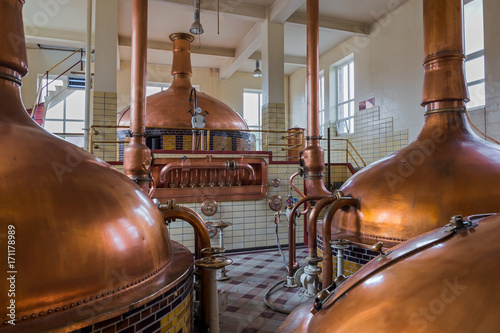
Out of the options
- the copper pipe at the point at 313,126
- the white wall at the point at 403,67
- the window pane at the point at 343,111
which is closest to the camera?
the copper pipe at the point at 313,126

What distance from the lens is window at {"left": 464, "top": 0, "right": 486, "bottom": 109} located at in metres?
6.50

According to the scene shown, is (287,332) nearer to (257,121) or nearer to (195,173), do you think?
(195,173)

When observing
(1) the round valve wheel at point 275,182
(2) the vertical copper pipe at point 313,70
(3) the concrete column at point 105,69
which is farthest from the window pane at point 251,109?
(2) the vertical copper pipe at point 313,70

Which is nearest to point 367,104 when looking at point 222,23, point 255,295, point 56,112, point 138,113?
point 222,23

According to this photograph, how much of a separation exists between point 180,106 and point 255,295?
411 centimetres

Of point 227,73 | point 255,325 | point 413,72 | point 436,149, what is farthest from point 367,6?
point 255,325

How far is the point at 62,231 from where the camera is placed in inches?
48.3

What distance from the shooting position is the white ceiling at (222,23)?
805 centimetres

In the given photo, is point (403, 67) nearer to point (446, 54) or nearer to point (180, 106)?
point (180, 106)

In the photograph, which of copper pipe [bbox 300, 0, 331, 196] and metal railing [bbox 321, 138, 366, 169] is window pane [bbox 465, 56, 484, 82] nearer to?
metal railing [bbox 321, 138, 366, 169]

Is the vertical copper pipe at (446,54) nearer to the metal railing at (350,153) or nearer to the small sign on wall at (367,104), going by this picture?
the metal railing at (350,153)

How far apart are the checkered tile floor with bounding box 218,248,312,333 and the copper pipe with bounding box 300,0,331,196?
1.30 metres

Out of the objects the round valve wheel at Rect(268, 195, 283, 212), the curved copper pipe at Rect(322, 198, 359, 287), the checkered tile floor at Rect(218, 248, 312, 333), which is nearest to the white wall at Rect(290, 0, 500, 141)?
the round valve wheel at Rect(268, 195, 283, 212)

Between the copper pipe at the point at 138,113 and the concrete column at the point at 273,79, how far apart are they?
516 cm
